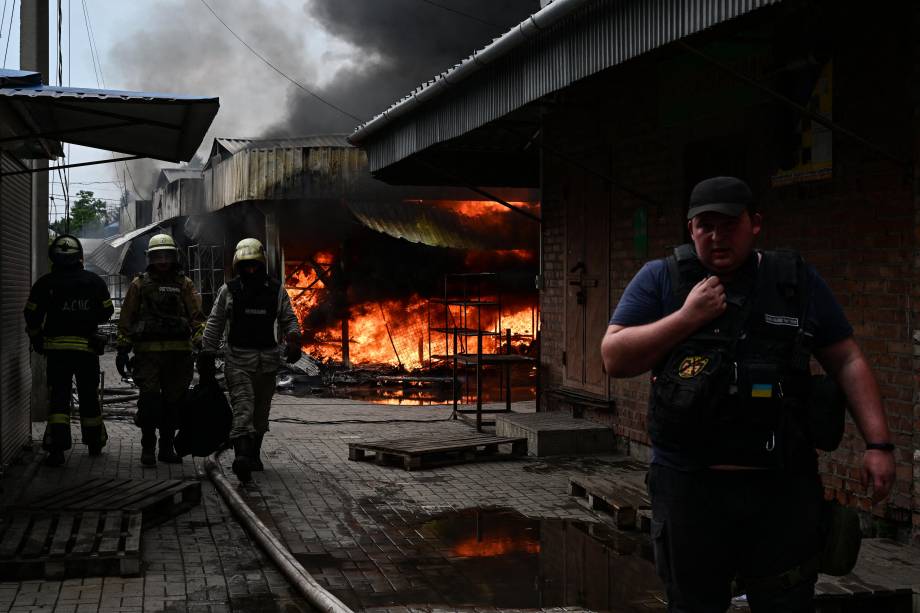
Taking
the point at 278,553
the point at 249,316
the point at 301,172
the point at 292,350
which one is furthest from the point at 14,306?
the point at 301,172

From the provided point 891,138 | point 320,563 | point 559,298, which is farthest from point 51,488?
point 891,138

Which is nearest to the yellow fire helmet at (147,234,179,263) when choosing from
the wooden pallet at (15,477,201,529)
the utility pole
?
the wooden pallet at (15,477,201,529)

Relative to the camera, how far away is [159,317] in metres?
9.09

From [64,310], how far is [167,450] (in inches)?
60.2

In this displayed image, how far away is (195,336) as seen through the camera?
907 cm

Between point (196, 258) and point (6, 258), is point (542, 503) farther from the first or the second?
point (196, 258)

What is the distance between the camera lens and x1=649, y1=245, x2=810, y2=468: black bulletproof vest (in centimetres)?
333

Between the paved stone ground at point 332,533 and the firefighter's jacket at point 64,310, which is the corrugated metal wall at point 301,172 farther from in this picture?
the firefighter's jacket at point 64,310

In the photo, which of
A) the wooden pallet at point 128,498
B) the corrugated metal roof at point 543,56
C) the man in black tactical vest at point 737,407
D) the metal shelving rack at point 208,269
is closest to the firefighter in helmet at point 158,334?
the wooden pallet at point 128,498

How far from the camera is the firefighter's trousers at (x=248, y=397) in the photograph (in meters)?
8.49

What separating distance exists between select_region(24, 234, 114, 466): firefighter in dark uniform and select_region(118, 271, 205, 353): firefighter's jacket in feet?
0.75

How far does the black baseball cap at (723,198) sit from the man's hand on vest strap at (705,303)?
26 cm

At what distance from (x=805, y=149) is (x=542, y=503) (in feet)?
10.3

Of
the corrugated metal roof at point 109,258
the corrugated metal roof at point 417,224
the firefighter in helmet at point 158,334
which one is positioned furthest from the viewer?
the corrugated metal roof at point 109,258
